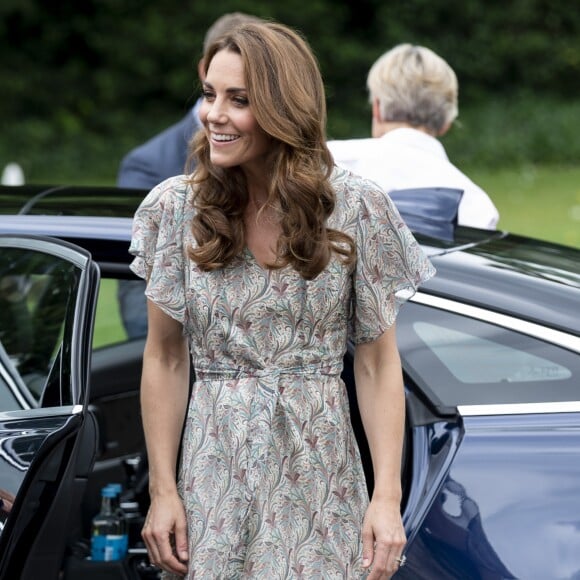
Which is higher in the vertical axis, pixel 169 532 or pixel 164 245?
pixel 164 245

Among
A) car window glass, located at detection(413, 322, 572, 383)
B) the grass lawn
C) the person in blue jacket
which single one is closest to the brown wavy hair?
car window glass, located at detection(413, 322, 572, 383)

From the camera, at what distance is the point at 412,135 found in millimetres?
3922

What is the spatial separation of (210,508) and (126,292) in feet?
7.30

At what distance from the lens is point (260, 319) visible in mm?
2145

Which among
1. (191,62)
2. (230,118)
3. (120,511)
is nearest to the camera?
(230,118)

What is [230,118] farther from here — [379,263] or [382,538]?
[382,538]

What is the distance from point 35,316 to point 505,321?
145cm

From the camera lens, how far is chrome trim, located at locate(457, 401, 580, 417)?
2412mm

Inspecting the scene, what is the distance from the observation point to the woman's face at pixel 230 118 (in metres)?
2.11

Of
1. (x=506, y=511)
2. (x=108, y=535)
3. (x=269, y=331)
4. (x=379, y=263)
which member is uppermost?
(x=379, y=263)

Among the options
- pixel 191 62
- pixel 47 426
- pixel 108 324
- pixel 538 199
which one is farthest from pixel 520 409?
pixel 191 62

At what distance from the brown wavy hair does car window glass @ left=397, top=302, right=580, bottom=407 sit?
17.9 inches

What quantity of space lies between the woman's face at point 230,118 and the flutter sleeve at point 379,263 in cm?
23

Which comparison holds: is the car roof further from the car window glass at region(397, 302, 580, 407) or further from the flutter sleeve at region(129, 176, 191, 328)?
the flutter sleeve at region(129, 176, 191, 328)
